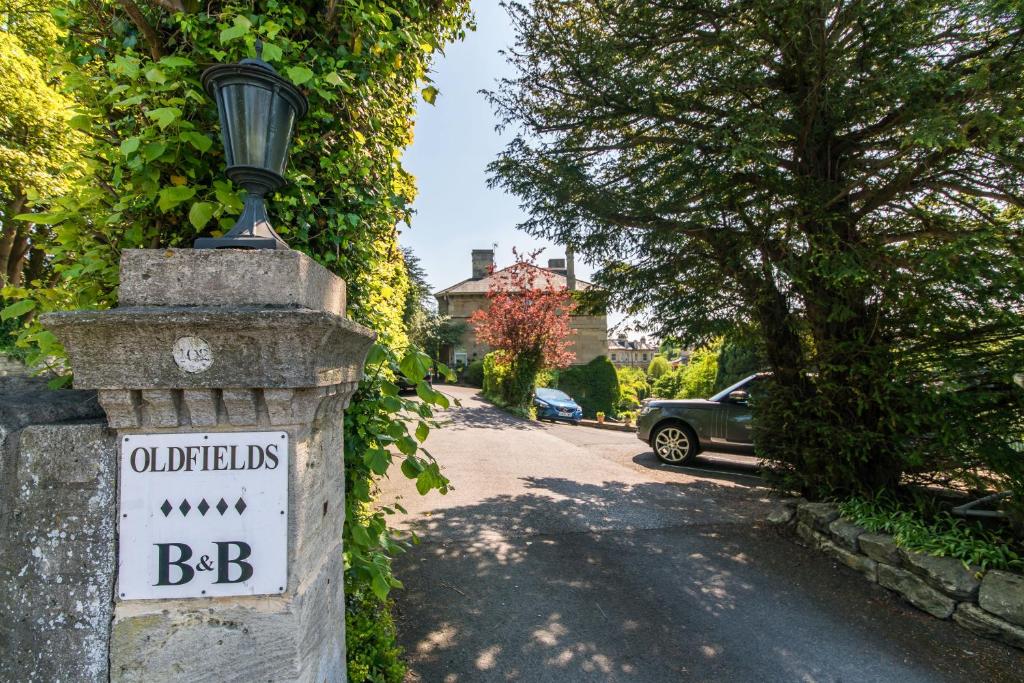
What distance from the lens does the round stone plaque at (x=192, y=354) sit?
4.50 feet

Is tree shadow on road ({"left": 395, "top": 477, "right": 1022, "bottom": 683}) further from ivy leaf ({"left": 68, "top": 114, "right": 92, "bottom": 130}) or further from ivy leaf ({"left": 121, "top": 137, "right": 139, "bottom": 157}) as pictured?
ivy leaf ({"left": 68, "top": 114, "right": 92, "bottom": 130})

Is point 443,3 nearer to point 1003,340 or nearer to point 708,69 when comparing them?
point 708,69

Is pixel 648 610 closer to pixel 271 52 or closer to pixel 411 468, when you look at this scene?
pixel 411 468

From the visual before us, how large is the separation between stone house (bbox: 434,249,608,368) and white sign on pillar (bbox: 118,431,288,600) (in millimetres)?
27631

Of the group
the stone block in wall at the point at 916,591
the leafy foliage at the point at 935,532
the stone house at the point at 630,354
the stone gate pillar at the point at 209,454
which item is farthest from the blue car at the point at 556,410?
the stone house at the point at 630,354

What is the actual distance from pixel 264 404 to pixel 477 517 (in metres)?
4.06

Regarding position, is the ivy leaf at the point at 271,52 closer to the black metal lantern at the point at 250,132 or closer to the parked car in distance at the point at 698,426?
the black metal lantern at the point at 250,132

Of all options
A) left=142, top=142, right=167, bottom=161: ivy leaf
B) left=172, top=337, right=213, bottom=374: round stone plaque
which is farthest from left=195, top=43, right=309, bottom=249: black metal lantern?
left=172, top=337, right=213, bottom=374: round stone plaque

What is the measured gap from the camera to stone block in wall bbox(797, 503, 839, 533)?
4.45 meters

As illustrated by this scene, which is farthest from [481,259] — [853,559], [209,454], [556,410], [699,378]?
[209,454]

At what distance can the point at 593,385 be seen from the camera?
22.2 metres

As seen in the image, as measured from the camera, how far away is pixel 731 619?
3.34 meters

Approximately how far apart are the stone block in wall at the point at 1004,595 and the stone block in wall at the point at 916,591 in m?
0.21

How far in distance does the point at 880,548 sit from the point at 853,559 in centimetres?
28
